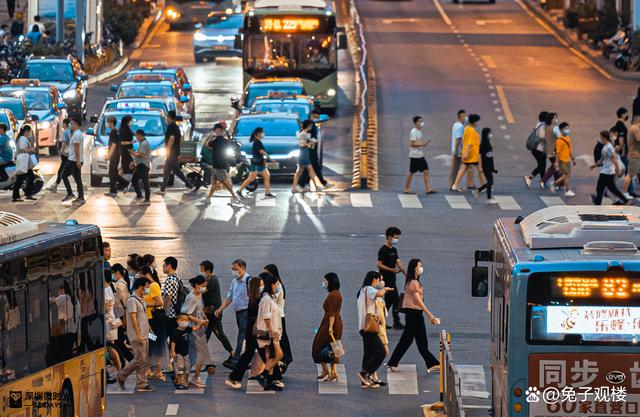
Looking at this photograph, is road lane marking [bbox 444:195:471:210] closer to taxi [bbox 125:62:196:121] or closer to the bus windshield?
taxi [bbox 125:62:196:121]

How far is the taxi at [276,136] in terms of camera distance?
36.2 m

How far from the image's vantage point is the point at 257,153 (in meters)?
33.7

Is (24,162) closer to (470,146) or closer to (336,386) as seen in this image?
(470,146)

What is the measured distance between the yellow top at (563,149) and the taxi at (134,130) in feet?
26.9

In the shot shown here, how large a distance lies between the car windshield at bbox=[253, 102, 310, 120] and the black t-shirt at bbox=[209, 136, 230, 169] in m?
7.97

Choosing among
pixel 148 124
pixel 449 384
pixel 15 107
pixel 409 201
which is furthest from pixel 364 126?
pixel 449 384

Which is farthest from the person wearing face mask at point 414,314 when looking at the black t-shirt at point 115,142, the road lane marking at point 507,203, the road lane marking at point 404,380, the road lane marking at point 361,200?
the black t-shirt at point 115,142

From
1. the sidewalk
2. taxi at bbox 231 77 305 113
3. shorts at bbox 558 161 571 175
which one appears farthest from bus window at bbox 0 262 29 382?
the sidewalk

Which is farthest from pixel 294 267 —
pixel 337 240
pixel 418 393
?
pixel 418 393

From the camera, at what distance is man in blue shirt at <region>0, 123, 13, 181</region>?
33.4m

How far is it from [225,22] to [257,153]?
30718mm

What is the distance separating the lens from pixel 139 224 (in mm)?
30125

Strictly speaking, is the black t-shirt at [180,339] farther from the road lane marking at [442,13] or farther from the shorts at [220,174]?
the road lane marking at [442,13]

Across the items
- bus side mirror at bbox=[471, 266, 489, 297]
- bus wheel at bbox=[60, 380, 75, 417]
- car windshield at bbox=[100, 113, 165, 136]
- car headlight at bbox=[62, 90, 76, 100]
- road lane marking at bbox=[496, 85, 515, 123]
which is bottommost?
road lane marking at bbox=[496, 85, 515, 123]
